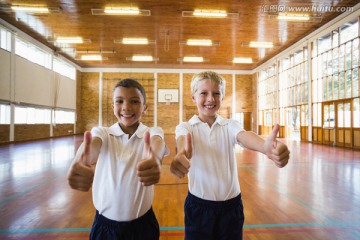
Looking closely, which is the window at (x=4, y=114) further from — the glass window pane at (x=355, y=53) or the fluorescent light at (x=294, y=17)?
the glass window pane at (x=355, y=53)

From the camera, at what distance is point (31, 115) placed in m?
13.8

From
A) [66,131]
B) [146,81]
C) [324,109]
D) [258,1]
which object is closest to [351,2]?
[258,1]

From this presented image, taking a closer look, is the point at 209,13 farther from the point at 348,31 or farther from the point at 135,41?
the point at 348,31

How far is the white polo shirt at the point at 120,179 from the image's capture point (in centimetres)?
130

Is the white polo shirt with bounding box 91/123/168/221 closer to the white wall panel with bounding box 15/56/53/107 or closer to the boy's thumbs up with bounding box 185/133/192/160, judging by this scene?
the boy's thumbs up with bounding box 185/133/192/160

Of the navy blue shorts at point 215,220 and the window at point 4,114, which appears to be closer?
the navy blue shorts at point 215,220

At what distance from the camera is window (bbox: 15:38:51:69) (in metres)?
12.6

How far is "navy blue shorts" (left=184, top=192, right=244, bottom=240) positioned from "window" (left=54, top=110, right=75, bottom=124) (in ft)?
59.6

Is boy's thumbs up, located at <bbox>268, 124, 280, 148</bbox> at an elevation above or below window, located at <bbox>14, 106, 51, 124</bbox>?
below

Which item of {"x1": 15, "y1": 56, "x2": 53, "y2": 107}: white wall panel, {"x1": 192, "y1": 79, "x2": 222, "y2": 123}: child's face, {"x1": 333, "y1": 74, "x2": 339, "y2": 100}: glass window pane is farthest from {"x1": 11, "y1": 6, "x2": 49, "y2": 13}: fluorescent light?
{"x1": 333, "y1": 74, "x2": 339, "y2": 100}: glass window pane

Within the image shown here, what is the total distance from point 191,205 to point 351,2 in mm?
12351

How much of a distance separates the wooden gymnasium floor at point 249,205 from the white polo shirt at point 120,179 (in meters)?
1.41

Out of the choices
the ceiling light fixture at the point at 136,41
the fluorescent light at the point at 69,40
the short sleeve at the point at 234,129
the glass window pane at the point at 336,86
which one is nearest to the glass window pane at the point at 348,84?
the glass window pane at the point at 336,86

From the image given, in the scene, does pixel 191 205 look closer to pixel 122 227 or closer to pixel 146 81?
pixel 122 227
